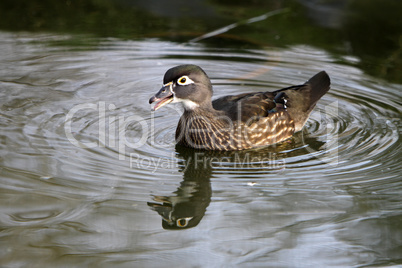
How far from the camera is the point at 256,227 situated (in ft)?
15.1

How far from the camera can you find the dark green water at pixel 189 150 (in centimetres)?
440

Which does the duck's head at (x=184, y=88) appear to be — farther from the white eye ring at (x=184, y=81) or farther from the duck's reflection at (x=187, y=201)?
the duck's reflection at (x=187, y=201)

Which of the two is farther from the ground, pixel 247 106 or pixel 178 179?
pixel 247 106

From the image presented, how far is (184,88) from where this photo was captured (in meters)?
6.11

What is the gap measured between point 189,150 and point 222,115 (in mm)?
546

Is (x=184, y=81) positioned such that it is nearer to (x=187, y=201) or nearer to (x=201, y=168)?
(x=201, y=168)

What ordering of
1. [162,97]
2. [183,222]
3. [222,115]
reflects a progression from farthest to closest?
[222,115] → [162,97] → [183,222]

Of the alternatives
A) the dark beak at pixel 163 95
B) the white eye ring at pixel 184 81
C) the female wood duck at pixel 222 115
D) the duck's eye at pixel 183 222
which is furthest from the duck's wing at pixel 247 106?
the duck's eye at pixel 183 222

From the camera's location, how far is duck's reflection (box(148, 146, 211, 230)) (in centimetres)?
473

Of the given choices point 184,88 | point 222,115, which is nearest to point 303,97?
point 222,115

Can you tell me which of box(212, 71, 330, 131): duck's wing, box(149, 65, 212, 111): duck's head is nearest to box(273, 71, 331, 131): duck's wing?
box(212, 71, 330, 131): duck's wing

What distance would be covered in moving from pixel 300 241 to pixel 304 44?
5457mm

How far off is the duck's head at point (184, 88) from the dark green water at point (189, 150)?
1.56 ft

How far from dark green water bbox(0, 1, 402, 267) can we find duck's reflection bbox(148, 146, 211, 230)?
16 millimetres
